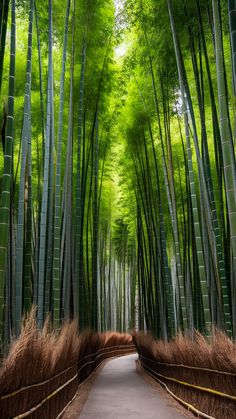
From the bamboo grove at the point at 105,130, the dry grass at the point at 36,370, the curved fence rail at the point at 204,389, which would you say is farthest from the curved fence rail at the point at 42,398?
the curved fence rail at the point at 204,389

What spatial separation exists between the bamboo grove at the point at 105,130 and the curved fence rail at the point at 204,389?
1.69 ft

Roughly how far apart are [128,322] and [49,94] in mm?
16013

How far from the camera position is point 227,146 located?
3113 millimetres

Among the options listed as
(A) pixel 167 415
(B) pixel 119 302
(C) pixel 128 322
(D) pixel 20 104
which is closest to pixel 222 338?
(A) pixel 167 415

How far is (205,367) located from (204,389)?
0.18 meters

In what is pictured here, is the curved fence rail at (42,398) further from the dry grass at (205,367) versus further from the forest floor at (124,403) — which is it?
the dry grass at (205,367)

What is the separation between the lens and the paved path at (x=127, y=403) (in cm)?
380

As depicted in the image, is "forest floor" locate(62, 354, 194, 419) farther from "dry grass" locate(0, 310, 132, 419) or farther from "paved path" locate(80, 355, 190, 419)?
"dry grass" locate(0, 310, 132, 419)

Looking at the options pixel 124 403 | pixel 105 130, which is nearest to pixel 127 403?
pixel 124 403

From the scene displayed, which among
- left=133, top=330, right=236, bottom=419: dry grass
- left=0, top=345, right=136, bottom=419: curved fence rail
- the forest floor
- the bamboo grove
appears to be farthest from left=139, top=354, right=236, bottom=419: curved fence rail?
left=0, top=345, right=136, bottom=419: curved fence rail

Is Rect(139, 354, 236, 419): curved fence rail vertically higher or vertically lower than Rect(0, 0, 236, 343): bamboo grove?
lower

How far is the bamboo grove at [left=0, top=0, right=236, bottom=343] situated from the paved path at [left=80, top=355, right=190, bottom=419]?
89cm

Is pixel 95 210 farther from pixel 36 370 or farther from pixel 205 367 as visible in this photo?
pixel 36 370

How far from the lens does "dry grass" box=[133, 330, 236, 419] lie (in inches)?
118
